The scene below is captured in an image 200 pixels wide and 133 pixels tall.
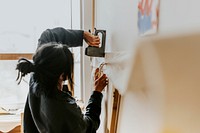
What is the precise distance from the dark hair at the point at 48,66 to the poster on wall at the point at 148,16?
0.54 meters

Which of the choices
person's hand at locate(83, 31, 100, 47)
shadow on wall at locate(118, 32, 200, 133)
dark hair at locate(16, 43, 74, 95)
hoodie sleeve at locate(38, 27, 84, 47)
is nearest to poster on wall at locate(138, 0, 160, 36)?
shadow on wall at locate(118, 32, 200, 133)

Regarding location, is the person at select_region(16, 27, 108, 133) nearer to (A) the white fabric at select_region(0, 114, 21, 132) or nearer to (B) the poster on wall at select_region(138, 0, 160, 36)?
(B) the poster on wall at select_region(138, 0, 160, 36)

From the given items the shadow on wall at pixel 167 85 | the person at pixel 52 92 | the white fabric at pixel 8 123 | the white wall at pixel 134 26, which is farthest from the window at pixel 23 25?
the shadow on wall at pixel 167 85

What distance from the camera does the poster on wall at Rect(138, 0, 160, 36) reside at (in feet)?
1.86

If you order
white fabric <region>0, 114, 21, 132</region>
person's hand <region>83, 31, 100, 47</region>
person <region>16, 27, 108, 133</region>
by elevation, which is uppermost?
person's hand <region>83, 31, 100, 47</region>

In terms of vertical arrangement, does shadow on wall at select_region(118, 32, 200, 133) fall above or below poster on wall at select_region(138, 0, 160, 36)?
below

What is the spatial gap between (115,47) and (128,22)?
27cm

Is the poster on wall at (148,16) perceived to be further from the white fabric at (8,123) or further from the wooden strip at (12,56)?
the white fabric at (8,123)

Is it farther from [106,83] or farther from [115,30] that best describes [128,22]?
[106,83]

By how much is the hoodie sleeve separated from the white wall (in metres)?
0.45

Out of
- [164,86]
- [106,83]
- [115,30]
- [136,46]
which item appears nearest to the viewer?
[164,86]

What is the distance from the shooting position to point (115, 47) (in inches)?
42.7

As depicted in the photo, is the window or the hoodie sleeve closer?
the hoodie sleeve

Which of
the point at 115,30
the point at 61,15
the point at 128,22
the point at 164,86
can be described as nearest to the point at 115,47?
the point at 115,30
